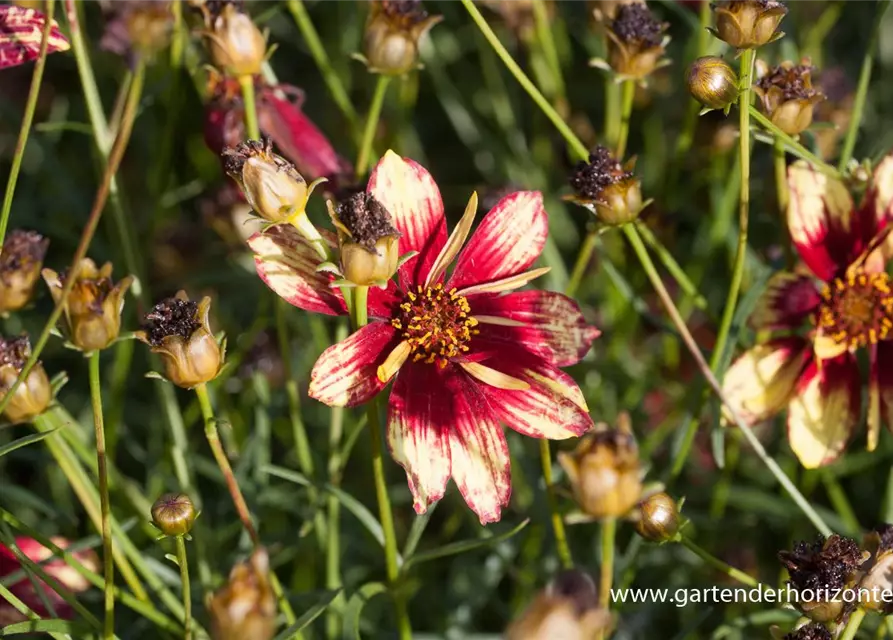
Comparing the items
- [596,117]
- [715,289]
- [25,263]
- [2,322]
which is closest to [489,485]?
[25,263]

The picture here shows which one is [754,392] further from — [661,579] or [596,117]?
[596,117]

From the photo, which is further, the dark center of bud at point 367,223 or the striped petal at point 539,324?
the striped petal at point 539,324

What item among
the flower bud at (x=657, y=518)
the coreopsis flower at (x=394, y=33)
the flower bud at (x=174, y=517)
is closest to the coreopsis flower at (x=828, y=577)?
the flower bud at (x=657, y=518)

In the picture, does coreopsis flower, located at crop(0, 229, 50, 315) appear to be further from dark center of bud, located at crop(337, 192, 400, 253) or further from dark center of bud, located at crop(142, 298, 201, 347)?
dark center of bud, located at crop(337, 192, 400, 253)

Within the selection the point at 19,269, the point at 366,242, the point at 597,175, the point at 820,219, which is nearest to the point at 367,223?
the point at 366,242

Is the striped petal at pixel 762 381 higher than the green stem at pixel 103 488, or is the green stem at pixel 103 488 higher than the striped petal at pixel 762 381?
the green stem at pixel 103 488

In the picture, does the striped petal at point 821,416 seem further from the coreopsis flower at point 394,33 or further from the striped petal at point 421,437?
the coreopsis flower at point 394,33
